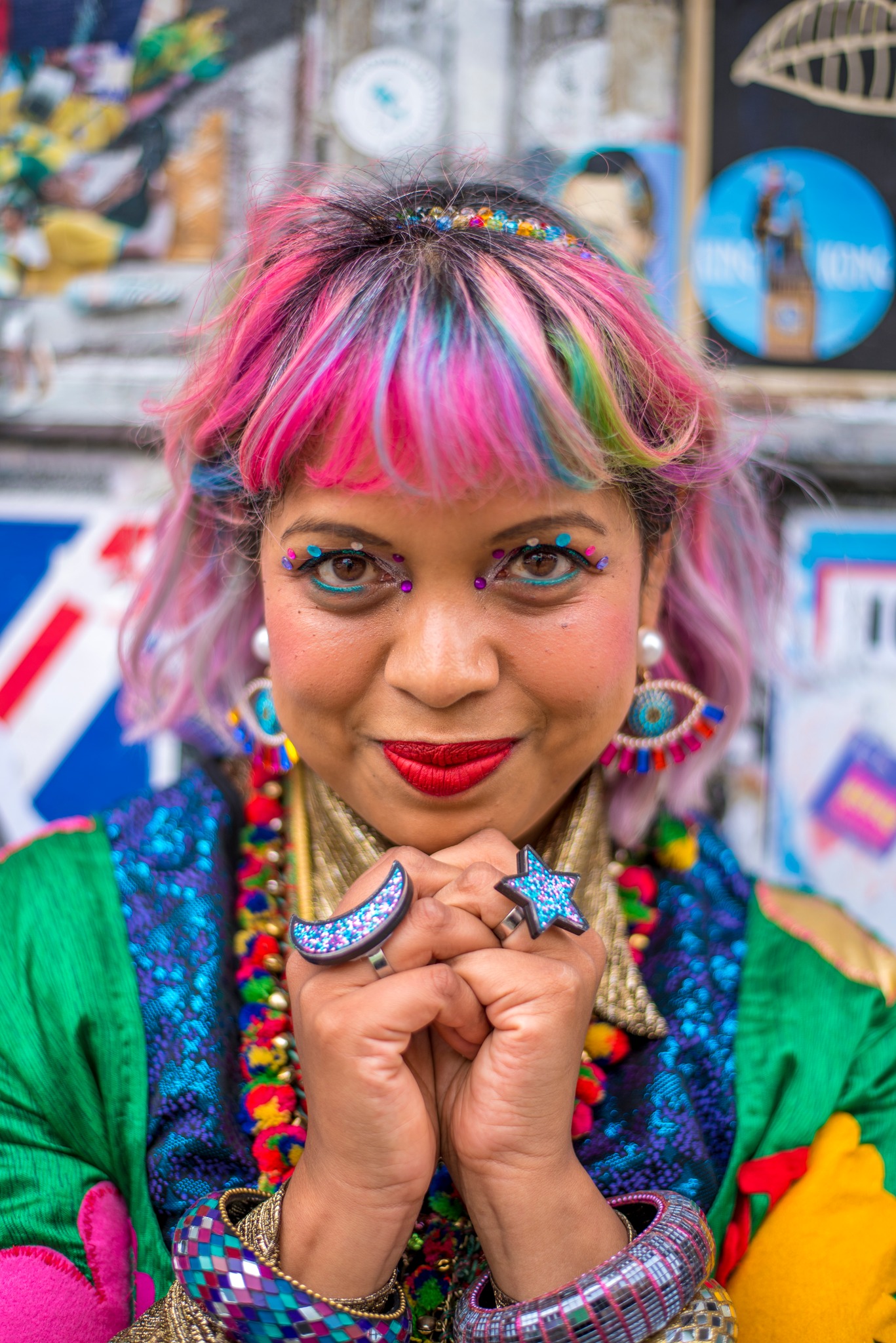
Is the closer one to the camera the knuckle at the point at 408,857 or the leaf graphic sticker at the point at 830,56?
the knuckle at the point at 408,857

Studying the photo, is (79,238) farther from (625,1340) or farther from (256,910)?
(625,1340)

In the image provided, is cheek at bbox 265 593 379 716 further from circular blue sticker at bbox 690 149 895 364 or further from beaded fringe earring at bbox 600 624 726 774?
circular blue sticker at bbox 690 149 895 364

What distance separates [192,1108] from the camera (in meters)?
1.31

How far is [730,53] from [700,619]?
1.18 metres

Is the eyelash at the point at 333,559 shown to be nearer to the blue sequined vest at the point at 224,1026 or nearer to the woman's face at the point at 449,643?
the woman's face at the point at 449,643

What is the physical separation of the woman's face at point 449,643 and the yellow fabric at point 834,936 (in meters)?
0.54

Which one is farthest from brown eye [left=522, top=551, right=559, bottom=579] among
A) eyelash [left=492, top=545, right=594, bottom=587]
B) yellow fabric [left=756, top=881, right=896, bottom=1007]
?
yellow fabric [left=756, top=881, right=896, bottom=1007]

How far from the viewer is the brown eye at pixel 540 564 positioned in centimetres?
120

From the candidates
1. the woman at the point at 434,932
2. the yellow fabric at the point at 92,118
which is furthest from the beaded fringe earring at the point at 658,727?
the yellow fabric at the point at 92,118

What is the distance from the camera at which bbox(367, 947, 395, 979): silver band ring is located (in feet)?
3.71

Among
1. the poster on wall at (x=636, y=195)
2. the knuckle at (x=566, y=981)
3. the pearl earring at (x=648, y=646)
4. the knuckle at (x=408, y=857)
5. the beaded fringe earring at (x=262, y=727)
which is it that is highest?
the poster on wall at (x=636, y=195)

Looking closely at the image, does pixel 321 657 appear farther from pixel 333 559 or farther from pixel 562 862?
pixel 562 862

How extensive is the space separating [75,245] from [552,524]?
1500mm

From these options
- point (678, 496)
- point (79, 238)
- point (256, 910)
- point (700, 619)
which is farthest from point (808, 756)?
point (79, 238)
